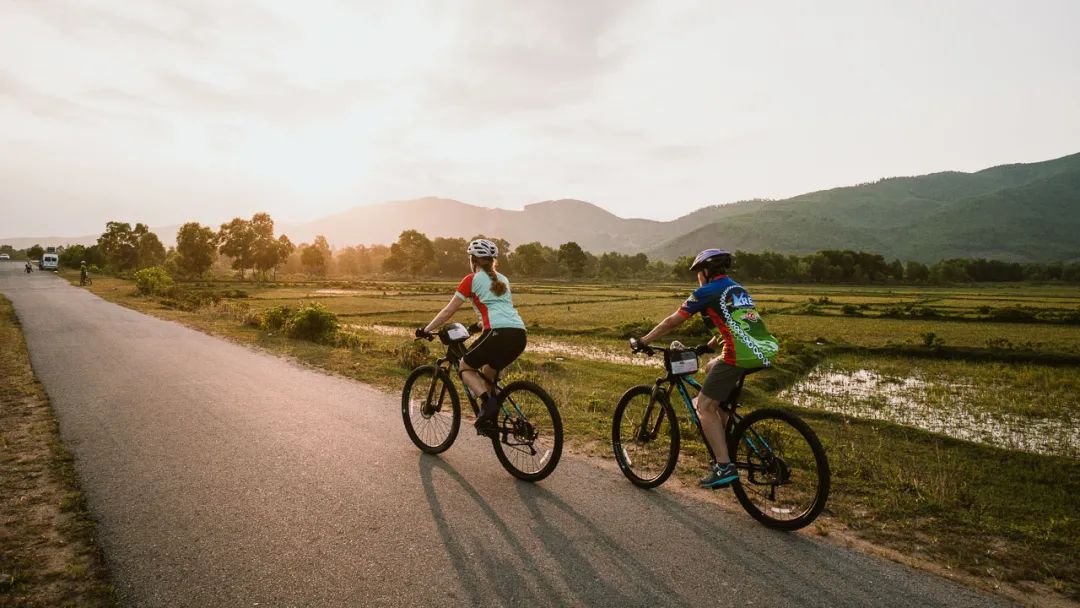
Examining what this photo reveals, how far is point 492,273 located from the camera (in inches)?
236

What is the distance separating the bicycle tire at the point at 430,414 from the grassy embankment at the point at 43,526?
3393mm

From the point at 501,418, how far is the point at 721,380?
8.37 feet

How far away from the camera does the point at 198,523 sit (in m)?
4.71

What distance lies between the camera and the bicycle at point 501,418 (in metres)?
5.77

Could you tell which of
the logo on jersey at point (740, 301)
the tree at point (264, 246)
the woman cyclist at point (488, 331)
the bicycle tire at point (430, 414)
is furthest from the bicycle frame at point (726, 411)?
the tree at point (264, 246)

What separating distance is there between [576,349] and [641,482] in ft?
54.3

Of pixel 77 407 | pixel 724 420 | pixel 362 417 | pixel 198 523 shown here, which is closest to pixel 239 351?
pixel 77 407

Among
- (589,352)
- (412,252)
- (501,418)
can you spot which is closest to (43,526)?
(501,418)

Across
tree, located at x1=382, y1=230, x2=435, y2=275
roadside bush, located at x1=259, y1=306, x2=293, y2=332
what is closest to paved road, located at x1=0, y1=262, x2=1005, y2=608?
roadside bush, located at x1=259, y1=306, x2=293, y2=332

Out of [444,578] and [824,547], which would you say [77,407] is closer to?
[444,578]

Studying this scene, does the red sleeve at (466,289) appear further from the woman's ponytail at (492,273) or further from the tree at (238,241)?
the tree at (238,241)

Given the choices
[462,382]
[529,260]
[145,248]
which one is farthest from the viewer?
[529,260]

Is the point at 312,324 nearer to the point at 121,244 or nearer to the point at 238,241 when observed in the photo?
the point at 238,241

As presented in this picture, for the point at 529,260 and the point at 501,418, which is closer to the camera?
the point at 501,418
